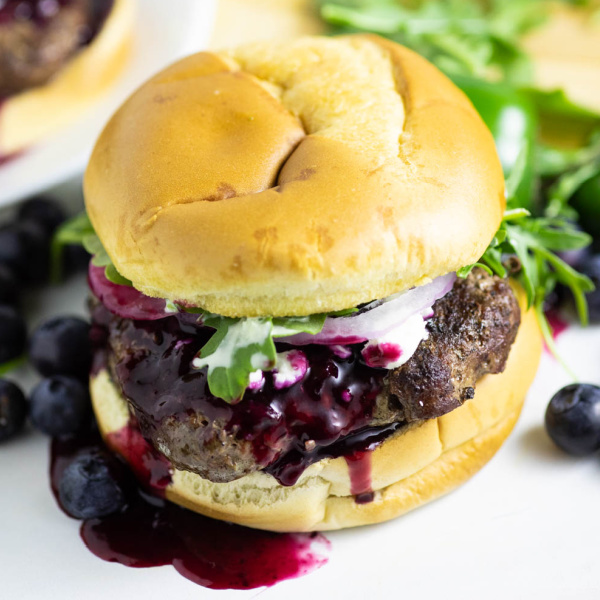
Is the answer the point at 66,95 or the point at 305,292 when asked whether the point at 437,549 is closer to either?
the point at 305,292

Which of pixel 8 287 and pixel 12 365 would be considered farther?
pixel 8 287

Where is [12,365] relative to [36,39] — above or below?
below

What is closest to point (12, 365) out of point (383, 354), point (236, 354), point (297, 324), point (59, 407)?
point (59, 407)

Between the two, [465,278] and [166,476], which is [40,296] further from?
[465,278]

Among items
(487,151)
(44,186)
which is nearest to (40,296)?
(44,186)

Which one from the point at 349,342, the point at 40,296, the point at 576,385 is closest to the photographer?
the point at 349,342
